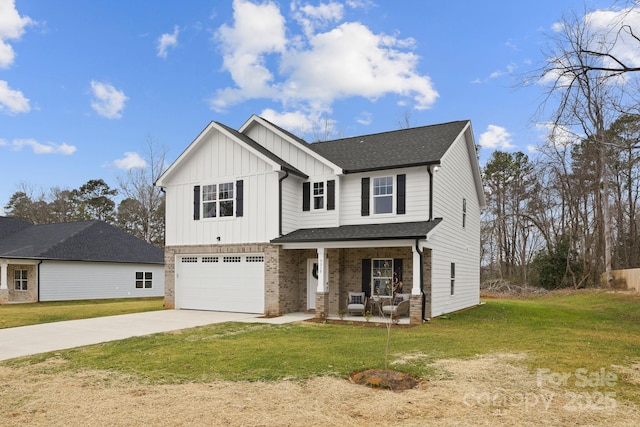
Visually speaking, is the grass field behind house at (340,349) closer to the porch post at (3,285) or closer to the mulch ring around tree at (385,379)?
the mulch ring around tree at (385,379)

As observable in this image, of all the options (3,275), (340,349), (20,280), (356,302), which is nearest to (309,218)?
(356,302)

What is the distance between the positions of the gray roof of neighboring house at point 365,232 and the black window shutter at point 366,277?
55.8 inches

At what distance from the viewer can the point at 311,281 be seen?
17703 millimetres

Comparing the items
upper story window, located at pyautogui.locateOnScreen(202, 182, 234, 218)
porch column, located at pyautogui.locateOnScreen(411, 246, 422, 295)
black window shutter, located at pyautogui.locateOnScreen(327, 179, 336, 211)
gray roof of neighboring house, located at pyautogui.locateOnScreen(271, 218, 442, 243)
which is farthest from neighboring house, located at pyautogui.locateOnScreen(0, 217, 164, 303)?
porch column, located at pyautogui.locateOnScreen(411, 246, 422, 295)

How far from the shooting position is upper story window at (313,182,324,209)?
17516 millimetres

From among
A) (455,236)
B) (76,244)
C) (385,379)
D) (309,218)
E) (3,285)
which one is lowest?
(3,285)

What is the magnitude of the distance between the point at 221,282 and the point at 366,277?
5866 millimetres

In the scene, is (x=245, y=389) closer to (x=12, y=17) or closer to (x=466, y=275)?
(x=466, y=275)

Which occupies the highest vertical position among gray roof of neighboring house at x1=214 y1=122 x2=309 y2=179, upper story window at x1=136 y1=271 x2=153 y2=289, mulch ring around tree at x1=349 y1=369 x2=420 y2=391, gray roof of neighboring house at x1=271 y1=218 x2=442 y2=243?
gray roof of neighboring house at x1=214 y1=122 x2=309 y2=179

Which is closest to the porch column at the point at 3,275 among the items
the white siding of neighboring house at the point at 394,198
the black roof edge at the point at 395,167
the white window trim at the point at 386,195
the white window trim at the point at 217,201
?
the white window trim at the point at 217,201

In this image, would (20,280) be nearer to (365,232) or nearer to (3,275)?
(3,275)

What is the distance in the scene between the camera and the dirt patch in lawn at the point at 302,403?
17.4ft

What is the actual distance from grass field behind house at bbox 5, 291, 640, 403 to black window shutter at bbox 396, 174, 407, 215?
393cm

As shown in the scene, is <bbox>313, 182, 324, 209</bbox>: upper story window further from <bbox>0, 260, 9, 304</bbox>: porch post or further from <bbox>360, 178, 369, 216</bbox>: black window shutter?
<bbox>0, 260, 9, 304</bbox>: porch post
